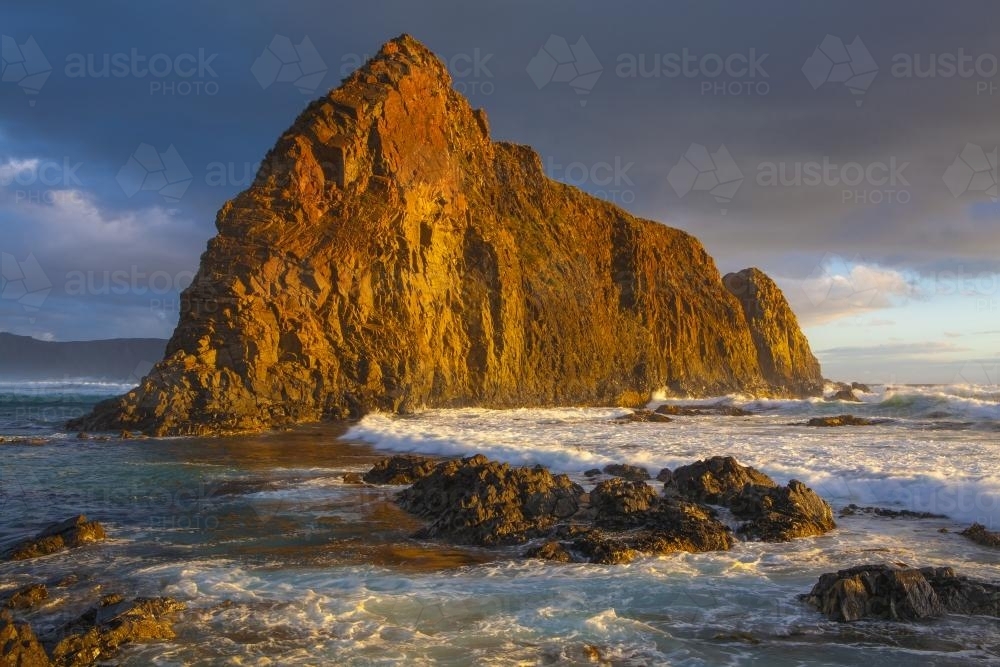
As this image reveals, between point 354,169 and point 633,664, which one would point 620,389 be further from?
point 633,664

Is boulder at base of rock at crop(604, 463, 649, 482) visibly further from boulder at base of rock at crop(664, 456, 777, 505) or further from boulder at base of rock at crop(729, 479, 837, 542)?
boulder at base of rock at crop(729, 479, 837, 542)

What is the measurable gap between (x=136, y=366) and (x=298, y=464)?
139 m

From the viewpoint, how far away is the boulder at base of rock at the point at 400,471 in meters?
17.0

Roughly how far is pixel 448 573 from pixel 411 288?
3611 cm

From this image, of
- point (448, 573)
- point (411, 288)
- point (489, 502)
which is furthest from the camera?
point (411, 288)

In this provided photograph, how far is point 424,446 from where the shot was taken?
82.5 ft

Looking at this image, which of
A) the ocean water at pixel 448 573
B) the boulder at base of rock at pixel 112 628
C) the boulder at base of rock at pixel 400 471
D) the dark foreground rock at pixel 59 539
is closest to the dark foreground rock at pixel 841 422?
the ocean water at pixel 448 573

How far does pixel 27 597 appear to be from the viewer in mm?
7871

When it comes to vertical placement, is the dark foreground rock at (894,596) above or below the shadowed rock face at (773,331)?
below

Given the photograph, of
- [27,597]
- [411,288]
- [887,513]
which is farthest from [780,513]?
[411,288]

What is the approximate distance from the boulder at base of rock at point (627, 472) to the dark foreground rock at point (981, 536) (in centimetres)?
697

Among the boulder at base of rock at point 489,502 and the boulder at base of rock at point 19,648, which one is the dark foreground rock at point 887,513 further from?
the boulder at base of rock at point 19,648

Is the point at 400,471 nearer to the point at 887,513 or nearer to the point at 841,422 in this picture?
the point at 887,513

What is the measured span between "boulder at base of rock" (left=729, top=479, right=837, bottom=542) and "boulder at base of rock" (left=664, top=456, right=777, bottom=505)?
729 mm
